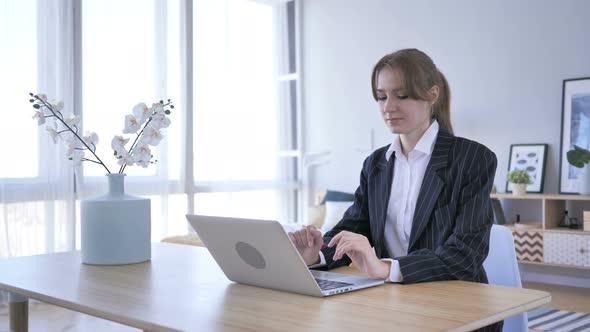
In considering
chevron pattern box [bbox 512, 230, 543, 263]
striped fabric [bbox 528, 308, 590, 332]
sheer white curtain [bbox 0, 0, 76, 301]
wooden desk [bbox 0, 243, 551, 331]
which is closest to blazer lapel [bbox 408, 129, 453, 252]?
wooden desk [bbox 0, 243, 551, 331]

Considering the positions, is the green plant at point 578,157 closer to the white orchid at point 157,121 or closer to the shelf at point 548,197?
the shelf at point 548,197

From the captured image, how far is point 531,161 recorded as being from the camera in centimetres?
457

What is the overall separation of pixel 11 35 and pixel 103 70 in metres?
0.69

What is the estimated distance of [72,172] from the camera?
4.41 meters

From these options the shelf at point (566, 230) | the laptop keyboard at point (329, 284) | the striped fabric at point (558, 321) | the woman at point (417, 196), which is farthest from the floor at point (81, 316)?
the laptop keyboard at point (329, 284)

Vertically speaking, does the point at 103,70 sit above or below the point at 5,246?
above

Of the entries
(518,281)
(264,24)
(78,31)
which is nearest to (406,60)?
(518,281)

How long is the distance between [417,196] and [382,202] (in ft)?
0.34

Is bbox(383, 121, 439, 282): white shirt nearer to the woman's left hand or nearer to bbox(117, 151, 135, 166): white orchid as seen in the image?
the woman's left hand

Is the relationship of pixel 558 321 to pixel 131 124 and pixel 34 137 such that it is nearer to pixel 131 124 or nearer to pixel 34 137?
pixel 131 124

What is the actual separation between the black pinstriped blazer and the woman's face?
0.09m

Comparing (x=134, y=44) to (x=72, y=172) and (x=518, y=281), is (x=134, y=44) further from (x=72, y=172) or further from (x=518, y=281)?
(x=518, y=281)

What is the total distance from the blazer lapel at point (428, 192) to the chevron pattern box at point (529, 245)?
9.78 ft

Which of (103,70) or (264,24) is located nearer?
(103,70)
